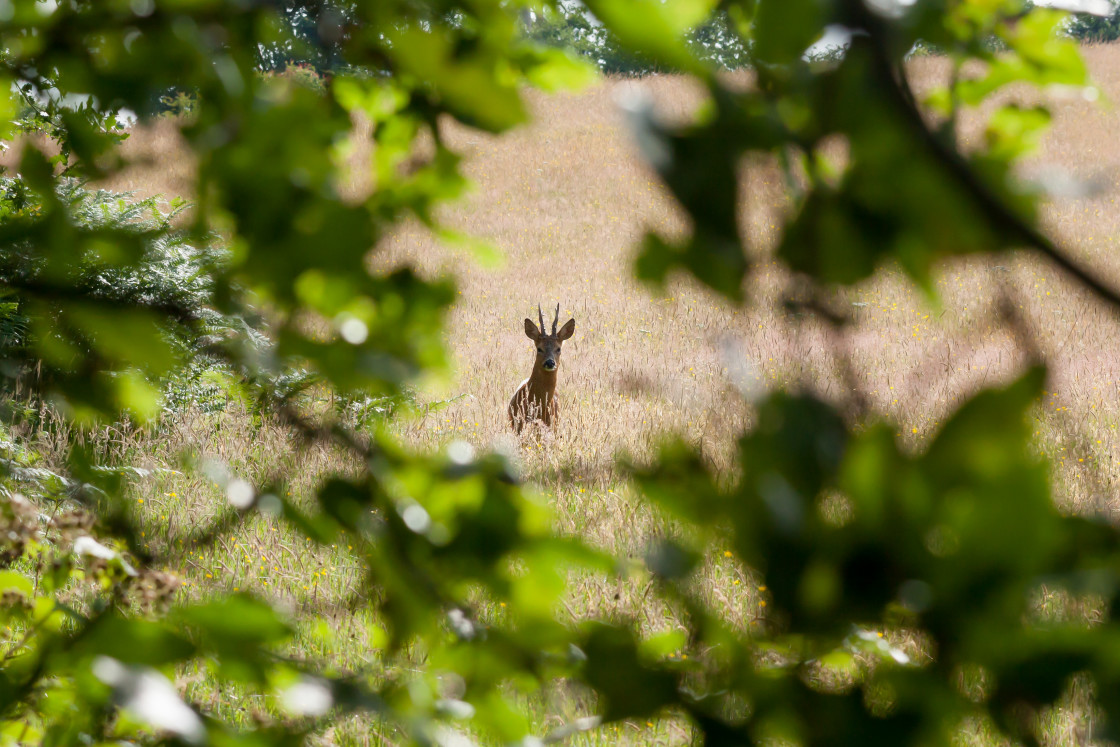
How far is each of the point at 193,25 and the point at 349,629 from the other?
11.1 ft

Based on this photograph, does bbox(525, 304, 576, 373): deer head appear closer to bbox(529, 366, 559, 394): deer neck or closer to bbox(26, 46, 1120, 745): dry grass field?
bbox(529, 366, 559, 394): deer neck

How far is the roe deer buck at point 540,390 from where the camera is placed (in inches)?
287

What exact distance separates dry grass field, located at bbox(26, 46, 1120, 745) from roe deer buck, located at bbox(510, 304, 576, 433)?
0.65ft

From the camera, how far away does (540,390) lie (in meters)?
7.79

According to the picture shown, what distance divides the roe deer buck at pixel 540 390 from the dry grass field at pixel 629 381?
0.65 ft

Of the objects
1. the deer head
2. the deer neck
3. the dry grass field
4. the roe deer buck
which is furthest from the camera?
the deer head

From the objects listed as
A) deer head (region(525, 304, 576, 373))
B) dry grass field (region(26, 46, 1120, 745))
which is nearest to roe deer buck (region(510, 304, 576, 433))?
deer head (region(525, 304, 576, 373))

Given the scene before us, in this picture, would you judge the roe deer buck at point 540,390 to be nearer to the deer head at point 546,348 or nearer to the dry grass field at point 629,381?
the deer head at point 546,348

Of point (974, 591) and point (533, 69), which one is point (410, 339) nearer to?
point (533, 69)

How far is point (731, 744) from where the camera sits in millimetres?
612

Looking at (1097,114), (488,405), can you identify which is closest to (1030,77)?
(488,405)

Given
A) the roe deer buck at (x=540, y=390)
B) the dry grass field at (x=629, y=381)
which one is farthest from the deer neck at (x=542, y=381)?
the dry grass field at (x=629, y=381)

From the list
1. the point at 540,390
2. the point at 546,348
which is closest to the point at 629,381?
the point at 540,390

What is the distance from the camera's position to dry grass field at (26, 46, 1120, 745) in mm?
1052
